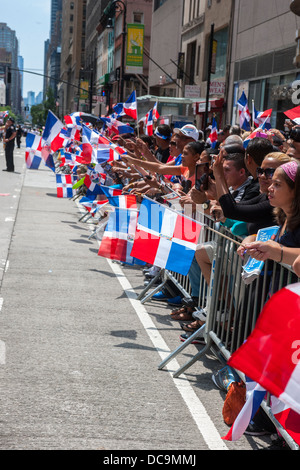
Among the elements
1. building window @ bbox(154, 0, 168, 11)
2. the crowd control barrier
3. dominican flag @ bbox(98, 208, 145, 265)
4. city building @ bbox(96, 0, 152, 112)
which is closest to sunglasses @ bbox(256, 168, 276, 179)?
the crowd control barrier

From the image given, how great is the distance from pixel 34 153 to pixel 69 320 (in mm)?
7283

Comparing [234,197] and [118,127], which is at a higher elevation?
[118,127]

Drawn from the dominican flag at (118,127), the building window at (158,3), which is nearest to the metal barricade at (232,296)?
the dominican flag at (118,127)

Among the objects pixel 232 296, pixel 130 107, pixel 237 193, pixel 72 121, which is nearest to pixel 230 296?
pixel 232 296

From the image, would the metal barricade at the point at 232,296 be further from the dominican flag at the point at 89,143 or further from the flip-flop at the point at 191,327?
the dominican flag at the point at 89,143

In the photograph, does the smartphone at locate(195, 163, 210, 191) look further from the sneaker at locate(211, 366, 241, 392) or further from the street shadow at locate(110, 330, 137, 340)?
the sneaker at locate(211, 366, 241, 392)

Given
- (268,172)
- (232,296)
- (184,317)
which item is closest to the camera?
(232,296)

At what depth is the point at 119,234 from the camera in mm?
6965

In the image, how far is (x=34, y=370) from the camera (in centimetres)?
527

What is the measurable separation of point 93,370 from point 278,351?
2336mm

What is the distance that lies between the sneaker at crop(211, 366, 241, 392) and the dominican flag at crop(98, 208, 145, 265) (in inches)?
82.7

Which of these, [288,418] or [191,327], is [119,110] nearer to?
[191,327]

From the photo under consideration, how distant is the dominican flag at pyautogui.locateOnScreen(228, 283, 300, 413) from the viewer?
10.8ft
